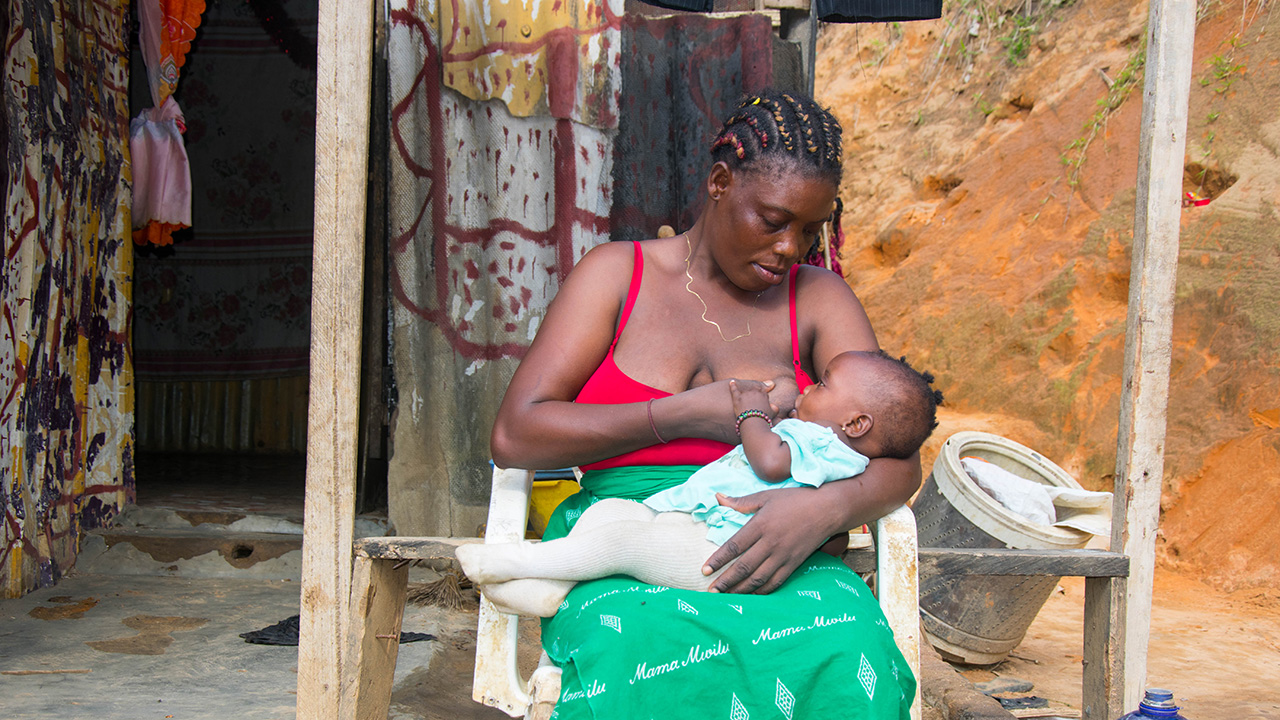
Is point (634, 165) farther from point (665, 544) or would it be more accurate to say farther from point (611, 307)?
point (665, 544)

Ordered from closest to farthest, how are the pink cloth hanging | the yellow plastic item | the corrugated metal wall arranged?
the yellow plastic item, the pink cloth hanging, the corrugated metal wall

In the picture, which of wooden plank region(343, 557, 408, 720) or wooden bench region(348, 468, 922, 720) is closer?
wooden bench region(348, 468, 922, 720)

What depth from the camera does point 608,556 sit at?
1.68 metres

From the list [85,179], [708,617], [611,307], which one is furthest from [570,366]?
[85,179]

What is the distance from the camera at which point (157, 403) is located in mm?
6371

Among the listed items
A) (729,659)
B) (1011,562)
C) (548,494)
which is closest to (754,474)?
(729,659)

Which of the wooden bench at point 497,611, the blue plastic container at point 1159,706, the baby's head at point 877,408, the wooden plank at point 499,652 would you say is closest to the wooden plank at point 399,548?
the wooden bench at point 497,611

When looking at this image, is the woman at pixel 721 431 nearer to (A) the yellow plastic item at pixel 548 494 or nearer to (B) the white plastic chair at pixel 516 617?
(B) the white plastic chair at pixel 516 617

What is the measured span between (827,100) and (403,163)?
7150 mm

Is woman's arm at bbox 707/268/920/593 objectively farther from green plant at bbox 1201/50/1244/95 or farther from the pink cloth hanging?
green plant at bbox 1201/50/1244/95

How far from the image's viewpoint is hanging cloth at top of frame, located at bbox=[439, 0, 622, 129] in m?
3.30

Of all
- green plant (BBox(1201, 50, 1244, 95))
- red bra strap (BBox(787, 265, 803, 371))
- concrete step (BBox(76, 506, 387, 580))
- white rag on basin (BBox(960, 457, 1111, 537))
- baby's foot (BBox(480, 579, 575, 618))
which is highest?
green plant (BBox(1201, 50, 1244, 95))

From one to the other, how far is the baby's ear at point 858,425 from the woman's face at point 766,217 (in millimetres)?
390

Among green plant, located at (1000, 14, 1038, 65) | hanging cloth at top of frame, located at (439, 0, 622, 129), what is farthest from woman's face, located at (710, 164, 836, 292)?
green plant, located at (1000, 14, 1038, 65)
